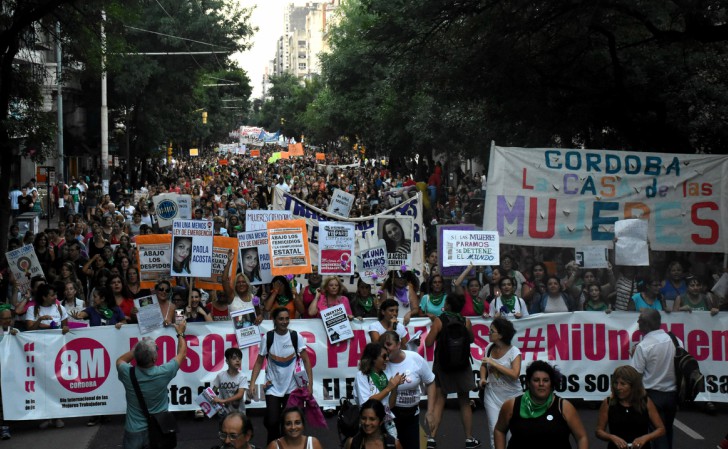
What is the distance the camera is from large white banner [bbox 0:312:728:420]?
10.3 m

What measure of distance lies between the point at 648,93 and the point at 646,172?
4.90 metres

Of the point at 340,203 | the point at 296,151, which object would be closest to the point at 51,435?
the point at 340,203

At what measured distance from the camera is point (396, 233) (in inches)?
547

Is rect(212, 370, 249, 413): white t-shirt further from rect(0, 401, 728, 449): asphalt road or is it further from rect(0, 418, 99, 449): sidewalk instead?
rect(0, 418, 99, 449): sidewalk

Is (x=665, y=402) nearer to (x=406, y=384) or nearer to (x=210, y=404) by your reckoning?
(x=406, y=384)

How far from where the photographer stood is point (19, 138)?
16.2 meters

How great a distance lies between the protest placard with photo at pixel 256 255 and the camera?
12328mm

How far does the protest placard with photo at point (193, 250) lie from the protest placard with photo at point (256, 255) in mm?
678

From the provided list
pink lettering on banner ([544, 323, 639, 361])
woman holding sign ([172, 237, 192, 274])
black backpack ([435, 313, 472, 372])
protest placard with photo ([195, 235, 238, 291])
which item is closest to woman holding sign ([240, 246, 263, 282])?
protest placard with photo ([195, 235, 238, 291])

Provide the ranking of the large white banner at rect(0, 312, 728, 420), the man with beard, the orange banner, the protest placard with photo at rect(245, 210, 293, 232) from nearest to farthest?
the man with beard → the large white banner at rect(0, 312, 728, 420) → the protest placard with photo at rect(245, 210, 293, 232) → the orange banner

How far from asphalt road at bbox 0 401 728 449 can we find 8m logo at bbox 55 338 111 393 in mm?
439

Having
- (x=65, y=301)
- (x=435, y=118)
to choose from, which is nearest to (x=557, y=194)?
(x=65, y=301)

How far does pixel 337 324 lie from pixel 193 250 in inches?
88.4

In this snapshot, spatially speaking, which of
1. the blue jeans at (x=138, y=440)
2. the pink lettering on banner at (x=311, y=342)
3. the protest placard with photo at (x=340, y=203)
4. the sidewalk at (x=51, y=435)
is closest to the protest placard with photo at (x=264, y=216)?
the protest placard with photo at (x=340, y=203)
